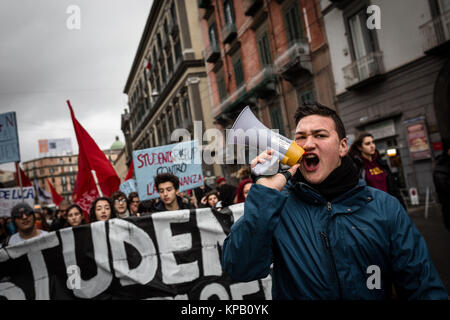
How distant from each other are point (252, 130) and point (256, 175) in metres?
0.24

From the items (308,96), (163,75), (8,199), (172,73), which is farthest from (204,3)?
(8,199)

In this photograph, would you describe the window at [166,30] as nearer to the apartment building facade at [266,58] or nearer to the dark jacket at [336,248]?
the apartment building facade at [266,58]

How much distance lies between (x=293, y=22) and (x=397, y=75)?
18.0ft

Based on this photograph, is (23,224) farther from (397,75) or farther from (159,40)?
(159,40)

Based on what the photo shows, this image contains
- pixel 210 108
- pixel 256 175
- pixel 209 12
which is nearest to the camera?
pixel 256 175

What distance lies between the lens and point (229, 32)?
19188 mm

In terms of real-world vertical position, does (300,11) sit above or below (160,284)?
above

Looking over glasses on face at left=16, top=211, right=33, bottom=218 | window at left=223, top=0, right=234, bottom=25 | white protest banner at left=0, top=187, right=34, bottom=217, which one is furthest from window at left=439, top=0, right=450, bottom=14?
window at left=223, top=0, right=234, bottom=25

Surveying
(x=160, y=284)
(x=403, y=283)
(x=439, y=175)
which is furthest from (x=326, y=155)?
(x=439, y=175)

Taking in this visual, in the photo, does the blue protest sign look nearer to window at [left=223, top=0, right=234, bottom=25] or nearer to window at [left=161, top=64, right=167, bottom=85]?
window at [left=223, top=0, right=234, bottom=25]

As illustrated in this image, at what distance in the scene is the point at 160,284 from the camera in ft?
11.6

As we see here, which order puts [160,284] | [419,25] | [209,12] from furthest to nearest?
1. [209,12]
2. [419,25]
3. [160,284]

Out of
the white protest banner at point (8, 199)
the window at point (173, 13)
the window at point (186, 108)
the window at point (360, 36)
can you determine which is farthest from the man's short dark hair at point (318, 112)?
the window at point (173, 13)

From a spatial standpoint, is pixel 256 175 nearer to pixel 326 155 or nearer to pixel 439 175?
pixel 326 155
